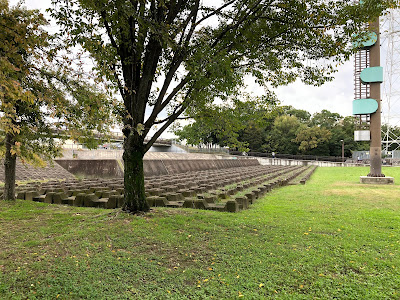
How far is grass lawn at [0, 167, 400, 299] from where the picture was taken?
3.68m

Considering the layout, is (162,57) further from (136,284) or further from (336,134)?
(336,134)

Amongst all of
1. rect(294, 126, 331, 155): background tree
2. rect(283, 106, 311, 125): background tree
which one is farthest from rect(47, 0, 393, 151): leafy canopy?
rect(283, 106, 311, 125): background tree

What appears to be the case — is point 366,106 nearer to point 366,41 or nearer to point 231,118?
point 366,41

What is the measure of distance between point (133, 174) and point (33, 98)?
3212 millimetres

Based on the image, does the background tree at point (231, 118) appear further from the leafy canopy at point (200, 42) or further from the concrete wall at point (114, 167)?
the concrete wall at point (114, 167)

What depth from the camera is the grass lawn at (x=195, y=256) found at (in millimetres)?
3678

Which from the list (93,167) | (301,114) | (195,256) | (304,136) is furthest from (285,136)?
(195,256)

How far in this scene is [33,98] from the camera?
4.41 meters

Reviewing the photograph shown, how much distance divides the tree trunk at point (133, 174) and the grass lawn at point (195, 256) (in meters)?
0.38

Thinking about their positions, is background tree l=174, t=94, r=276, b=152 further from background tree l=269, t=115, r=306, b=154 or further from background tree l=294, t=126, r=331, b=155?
background tree l=269, t=115, r=306, b=154

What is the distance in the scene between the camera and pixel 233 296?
3533 mm

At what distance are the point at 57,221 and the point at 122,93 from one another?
3.55m

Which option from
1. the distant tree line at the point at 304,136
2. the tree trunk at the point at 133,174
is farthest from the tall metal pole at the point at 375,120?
the distant tree line at the point at 304,136

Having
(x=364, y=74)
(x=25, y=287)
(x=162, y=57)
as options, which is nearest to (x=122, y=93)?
(x=162, y=57)
